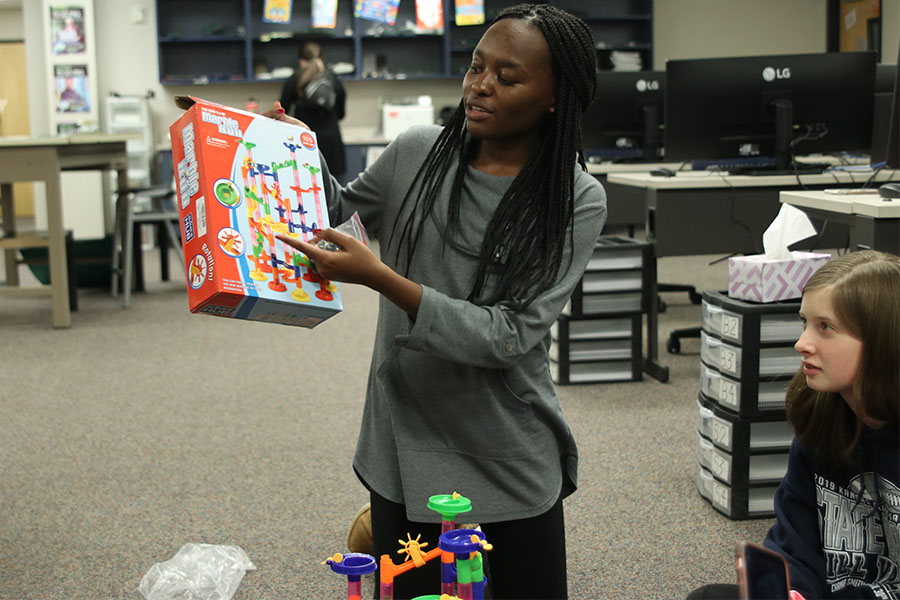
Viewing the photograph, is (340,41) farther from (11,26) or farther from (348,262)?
(348,262)

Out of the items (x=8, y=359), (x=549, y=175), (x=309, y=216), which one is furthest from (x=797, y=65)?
(x=8, y=359)

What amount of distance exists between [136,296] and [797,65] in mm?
3877

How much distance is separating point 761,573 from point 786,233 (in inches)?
69.4

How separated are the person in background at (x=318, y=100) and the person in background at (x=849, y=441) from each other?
534cm

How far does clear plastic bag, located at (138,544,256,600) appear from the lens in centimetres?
189

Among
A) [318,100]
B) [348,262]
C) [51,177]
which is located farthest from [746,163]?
[318,100]

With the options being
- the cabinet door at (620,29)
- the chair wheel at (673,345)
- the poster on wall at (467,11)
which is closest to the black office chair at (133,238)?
the chair wheel at (673,345)

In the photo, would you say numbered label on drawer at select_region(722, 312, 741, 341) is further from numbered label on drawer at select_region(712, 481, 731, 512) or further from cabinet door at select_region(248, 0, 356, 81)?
cabinet door at select_region(248, 0, 356, 81)

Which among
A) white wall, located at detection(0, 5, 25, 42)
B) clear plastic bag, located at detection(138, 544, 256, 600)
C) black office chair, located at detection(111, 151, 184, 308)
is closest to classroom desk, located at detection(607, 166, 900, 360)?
clear plastic bag, located at detection(138, 544, 256, 600)

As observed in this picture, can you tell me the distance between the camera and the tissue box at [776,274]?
2.23 metres

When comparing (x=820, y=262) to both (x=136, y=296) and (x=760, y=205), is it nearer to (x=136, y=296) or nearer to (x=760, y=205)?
(x=760, y=205)

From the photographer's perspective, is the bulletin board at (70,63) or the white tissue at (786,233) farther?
the bulletin board at (70,63)

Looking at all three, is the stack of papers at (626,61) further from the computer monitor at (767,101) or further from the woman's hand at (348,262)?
the woman's hand at (348,262)

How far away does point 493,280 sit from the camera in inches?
46.3
